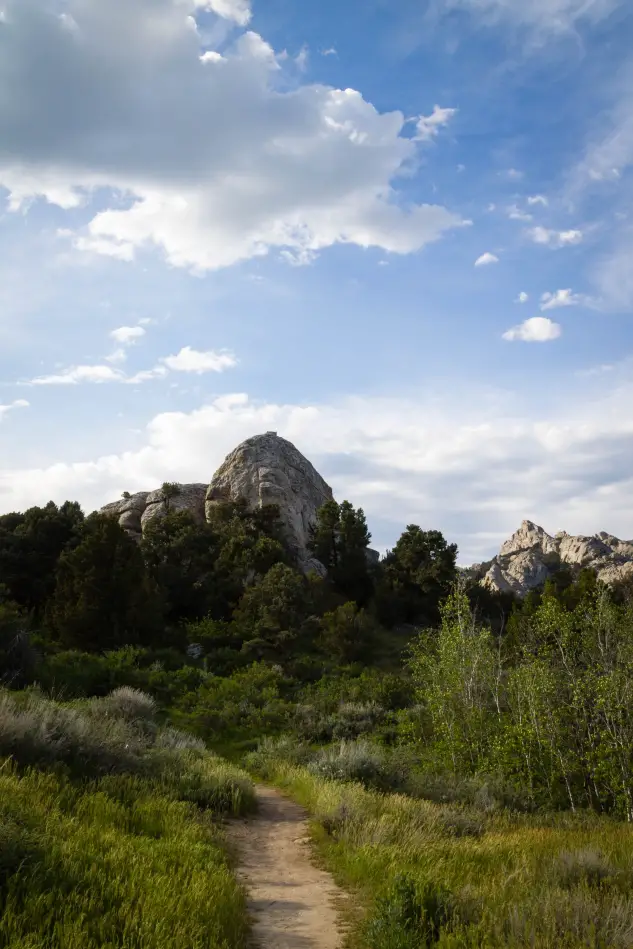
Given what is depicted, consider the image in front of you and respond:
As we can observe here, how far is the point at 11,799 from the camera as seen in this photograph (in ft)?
24.1

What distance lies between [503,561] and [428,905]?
79.8 metres

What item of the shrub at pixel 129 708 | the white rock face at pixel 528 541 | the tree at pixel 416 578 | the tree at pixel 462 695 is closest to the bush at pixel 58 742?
the shrub at pixel 129 708

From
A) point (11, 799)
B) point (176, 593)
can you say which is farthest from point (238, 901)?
point (176, 593)

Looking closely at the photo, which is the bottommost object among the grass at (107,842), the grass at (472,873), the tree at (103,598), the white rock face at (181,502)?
the grass at (472,873)

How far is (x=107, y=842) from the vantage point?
7.21 m

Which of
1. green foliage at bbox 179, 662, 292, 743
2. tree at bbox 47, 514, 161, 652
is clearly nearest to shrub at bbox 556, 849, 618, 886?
green foliage at bbox 179, 662, 292, 743

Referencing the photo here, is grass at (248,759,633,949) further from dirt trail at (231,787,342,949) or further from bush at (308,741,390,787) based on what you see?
bush at (308,741,390,787)

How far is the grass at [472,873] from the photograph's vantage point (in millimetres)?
5680

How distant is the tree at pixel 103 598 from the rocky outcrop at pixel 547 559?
40459 mm

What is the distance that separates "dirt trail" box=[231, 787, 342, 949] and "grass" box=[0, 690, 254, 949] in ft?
1.35

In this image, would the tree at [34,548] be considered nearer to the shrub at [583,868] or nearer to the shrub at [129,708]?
the shrub at [129,708]

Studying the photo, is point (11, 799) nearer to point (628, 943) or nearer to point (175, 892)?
point (175, 892)

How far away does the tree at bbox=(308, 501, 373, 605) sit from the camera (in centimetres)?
5109

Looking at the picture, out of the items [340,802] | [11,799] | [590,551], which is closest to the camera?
[11,799]
